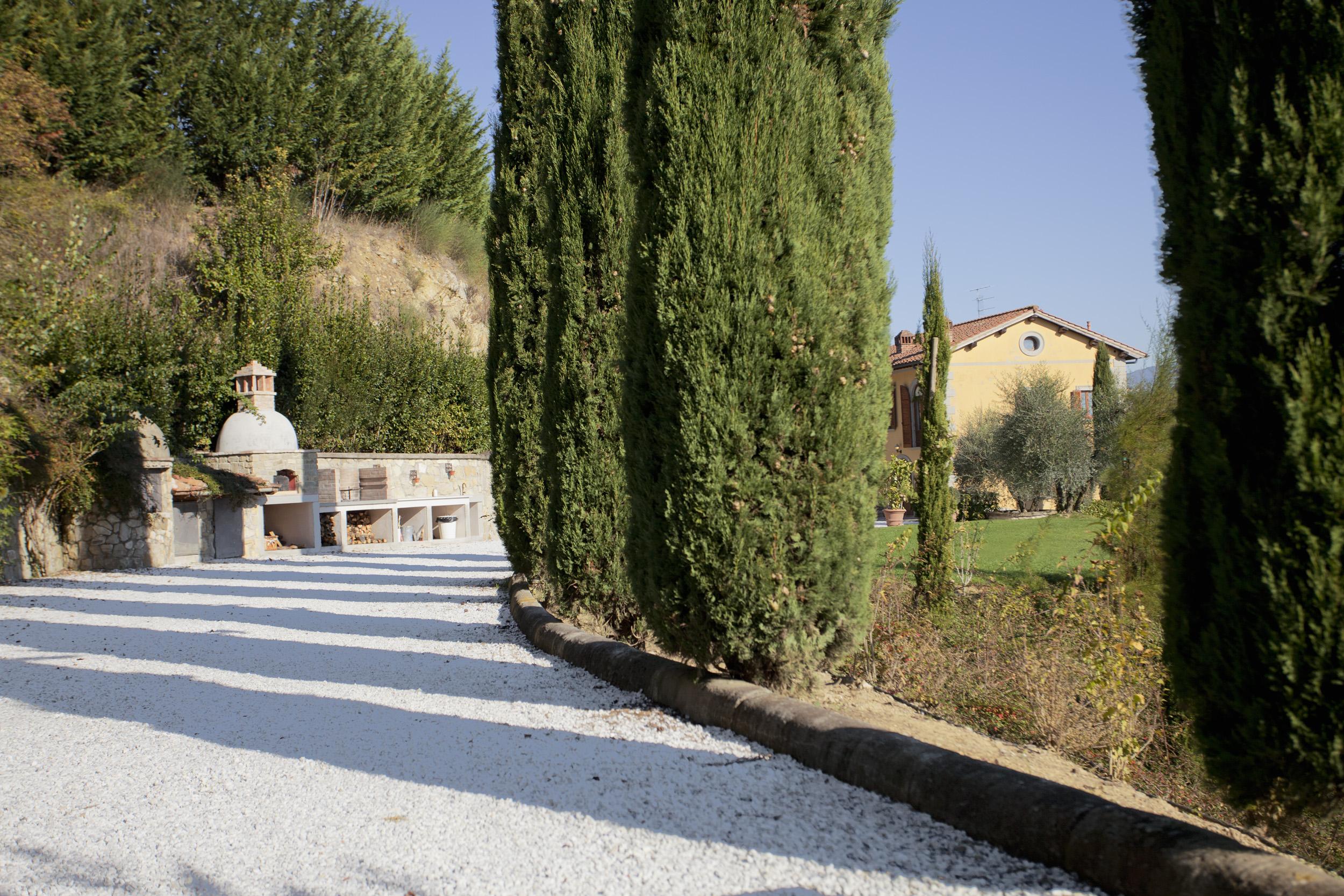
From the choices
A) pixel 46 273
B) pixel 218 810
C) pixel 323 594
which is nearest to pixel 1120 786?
pixel 218 810

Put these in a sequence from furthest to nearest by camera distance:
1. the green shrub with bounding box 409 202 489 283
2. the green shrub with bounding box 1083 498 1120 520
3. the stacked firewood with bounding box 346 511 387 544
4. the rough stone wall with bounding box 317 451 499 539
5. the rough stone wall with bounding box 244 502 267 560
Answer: the green shrub with bounding box 409 202 489 283, the stacked firewood with bounding box 346 511 387 544, the rough stone wall with bounding box 317 451 499 539, the rough stone wall with bounding box 244 502 267 560, the green shrub with bounding box 1083 498 1120 520

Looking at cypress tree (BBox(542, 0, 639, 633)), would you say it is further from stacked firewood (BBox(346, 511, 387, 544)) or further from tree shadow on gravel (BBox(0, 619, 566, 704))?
stacked firewood (BBox(346, 511, 387, 544))

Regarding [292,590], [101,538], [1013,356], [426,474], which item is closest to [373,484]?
[426,474]

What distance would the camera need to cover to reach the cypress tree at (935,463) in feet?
32.3

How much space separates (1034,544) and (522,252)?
20.2 feet

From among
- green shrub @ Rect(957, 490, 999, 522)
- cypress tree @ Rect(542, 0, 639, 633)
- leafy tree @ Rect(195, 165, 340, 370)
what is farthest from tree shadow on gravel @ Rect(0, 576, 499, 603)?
green shrub @ Rect(957, 490, 999, 522)

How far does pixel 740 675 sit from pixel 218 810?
2482 mm

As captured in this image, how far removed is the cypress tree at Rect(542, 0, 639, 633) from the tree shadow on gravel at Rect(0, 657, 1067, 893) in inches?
90.7

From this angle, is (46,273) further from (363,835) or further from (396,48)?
(396,48)

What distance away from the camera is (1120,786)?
445cm

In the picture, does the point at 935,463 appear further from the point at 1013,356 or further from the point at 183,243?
the point at 183,243

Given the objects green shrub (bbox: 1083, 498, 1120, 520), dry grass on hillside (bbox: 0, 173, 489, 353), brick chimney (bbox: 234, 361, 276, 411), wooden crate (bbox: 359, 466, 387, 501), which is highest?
dry grass on hillside (bbox: 0, 173, 489, 353)

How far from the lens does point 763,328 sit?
4.37m

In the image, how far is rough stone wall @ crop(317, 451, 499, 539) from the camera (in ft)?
65.4
